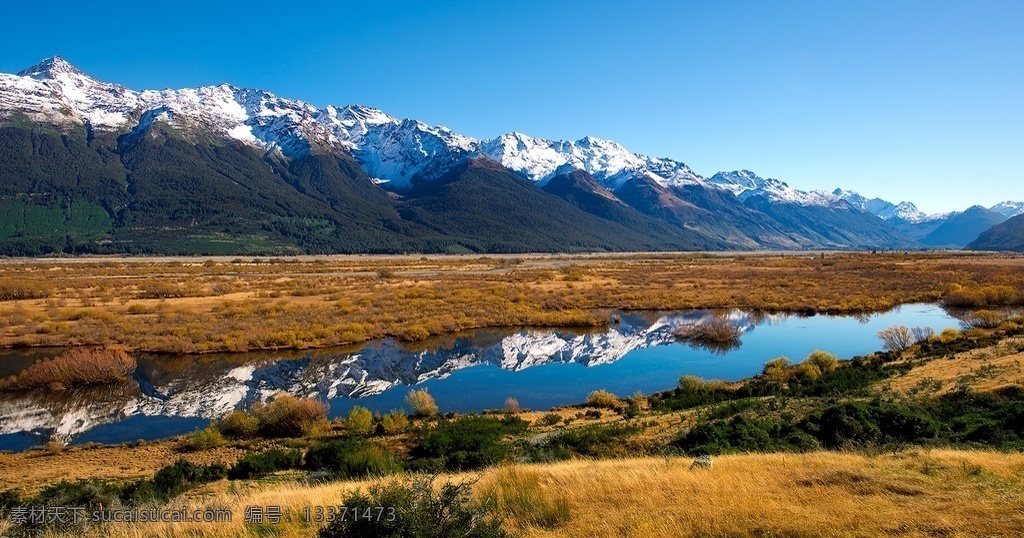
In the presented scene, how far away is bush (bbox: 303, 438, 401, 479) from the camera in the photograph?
12180 mm

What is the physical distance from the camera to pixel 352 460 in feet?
41.3

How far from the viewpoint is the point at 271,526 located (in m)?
7.50

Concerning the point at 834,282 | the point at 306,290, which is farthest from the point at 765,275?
the point at 306,290

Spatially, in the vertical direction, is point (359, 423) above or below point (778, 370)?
above

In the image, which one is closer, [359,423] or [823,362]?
[359,423]

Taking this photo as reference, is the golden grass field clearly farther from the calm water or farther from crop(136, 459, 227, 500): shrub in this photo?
crop(136, 459, 227, 500): shrub

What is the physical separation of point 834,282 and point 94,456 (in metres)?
73.4

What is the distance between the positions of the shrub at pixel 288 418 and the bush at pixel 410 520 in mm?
12367

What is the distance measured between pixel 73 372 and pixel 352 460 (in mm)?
19807

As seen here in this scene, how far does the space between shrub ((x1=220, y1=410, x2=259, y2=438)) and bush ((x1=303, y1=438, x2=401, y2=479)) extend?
4487 millimetres

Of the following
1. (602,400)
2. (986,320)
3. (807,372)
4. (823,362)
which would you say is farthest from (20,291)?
(986,320)

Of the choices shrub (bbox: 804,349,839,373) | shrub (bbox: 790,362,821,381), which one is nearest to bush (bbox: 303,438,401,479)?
shrub (bbox: 790,362,821,381)

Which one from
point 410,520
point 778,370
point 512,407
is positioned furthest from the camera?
point 778,370

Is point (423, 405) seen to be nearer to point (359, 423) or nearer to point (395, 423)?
point (395, 423)
